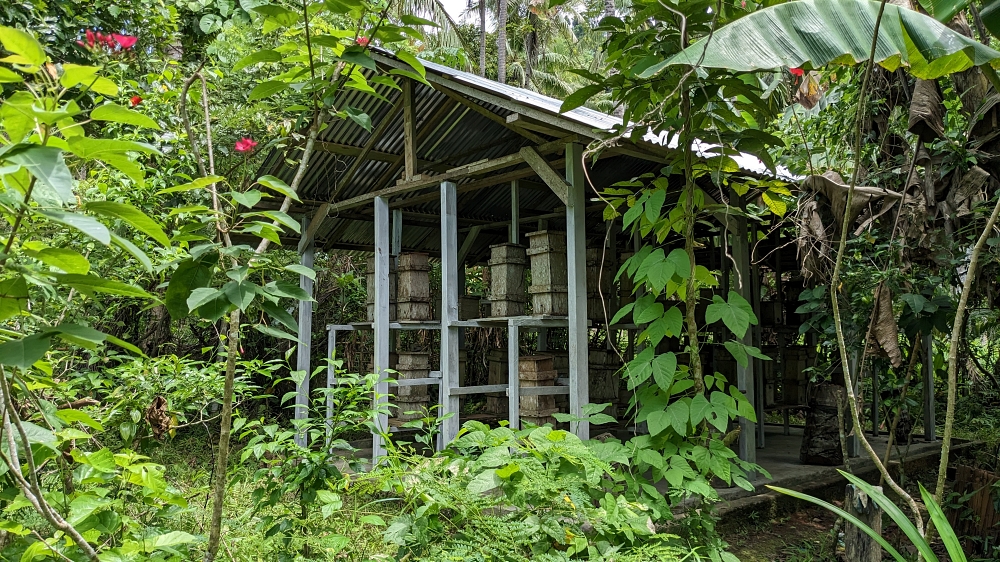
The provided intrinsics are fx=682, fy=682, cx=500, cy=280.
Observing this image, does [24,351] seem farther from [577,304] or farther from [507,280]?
[507,280]

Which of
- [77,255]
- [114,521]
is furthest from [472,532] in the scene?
[77,255]

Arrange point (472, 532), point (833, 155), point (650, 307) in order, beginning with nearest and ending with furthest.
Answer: point (472, 532)
point (650, 307)
point (833, 155)

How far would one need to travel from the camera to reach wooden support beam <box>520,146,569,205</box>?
539cm

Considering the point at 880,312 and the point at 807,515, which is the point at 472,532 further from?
the point at 807,515

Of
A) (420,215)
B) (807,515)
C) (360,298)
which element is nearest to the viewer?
(807,515)

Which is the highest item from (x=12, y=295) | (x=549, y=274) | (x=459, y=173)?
(x=459, y=173)

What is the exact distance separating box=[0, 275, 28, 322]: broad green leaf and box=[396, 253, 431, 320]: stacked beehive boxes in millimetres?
6063

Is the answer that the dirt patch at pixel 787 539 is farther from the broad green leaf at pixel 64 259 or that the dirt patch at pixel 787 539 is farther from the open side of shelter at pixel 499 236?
the broad green leaf at pixel 64 259

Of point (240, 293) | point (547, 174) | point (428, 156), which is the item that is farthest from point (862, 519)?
point (428, 156)

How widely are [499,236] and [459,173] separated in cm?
360

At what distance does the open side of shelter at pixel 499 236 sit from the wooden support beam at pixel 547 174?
0.05 ft

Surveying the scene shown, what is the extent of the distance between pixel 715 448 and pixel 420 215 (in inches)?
230

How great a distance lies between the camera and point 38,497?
5.02ft

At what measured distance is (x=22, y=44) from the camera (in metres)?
1.18
